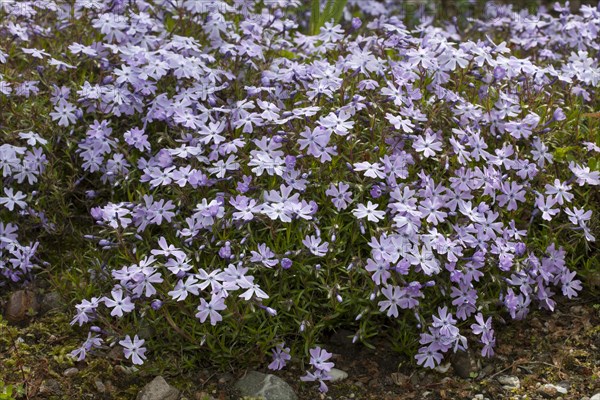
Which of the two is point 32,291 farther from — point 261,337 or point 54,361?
point 261,337

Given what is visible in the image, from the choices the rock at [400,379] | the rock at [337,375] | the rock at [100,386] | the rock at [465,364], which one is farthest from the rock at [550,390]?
the rock at [100,386]

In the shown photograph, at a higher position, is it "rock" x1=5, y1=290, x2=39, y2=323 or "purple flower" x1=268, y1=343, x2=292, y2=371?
"purple flower" x1=268, y1=343, x2=292, y2=371

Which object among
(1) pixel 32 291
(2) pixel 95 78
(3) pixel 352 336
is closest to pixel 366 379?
(3) pixel 352 336

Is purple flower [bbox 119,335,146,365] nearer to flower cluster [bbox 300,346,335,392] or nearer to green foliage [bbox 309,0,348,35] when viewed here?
flower cluster [bbox 300,346,335,392]

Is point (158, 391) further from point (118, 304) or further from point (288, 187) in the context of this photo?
point (288, 187)

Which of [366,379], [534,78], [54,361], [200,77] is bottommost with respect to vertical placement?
[54,361]

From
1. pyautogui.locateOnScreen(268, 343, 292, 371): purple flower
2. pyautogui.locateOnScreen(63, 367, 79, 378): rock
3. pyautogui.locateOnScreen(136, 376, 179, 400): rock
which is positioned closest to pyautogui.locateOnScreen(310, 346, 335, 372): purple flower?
pyautogui.locateOnScreen(268, 343, 292, 371): purple flower

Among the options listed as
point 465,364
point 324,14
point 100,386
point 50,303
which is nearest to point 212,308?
point 100,386
